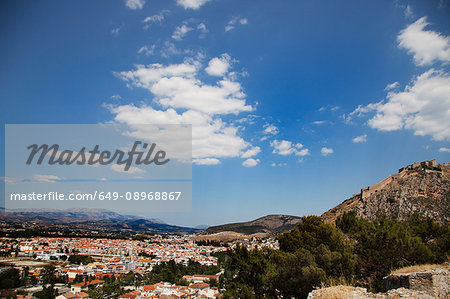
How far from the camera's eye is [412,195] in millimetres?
35062

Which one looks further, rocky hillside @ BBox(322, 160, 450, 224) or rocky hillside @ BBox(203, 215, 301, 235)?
rocky hillside @ BBox(203, 215, 301, 235)

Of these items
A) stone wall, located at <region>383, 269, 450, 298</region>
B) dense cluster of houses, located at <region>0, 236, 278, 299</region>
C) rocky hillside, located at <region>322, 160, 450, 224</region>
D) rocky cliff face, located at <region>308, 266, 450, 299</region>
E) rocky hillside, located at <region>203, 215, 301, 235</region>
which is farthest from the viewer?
rocky hillside, located at <region>203, 215, 301, 235</region>

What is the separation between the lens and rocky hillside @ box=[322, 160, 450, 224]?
29.6 m

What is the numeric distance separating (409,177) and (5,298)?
55652 mm

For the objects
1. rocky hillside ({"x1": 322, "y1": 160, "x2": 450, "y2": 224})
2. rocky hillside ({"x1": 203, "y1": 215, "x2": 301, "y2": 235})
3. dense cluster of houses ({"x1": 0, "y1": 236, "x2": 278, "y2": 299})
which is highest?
rocky hillside ({"x1": 322, "y1": 160, "x2": 450, "y2": 224})

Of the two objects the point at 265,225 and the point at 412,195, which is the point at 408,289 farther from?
the point at 265,225

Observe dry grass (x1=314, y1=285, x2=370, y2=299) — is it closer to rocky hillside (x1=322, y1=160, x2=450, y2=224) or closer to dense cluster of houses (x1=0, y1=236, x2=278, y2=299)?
dense cluster of houses (x1=0, y1=236, x2=278, y2=299)

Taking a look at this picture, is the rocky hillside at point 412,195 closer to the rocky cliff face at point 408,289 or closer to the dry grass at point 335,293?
the rocky cliff face at point 408,289

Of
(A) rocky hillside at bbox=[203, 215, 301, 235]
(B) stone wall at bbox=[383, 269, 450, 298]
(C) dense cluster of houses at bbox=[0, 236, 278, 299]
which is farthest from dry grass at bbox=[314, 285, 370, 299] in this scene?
(A) rocky hillside at bbox=[203, 215, 301, 235]

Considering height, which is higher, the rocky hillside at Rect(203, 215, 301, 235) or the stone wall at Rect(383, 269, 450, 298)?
the stone wall at Rect(383, 269, 450, 298)

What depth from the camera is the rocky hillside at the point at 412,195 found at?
29.6m

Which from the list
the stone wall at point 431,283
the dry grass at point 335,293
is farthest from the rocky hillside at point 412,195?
the dry grass at point 335,293

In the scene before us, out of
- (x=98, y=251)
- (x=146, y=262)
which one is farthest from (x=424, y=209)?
(x=98, y=251)

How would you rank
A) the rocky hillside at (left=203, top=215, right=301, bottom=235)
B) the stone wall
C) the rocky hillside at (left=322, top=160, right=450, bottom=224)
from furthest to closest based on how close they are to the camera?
the rocky hillside at (left=203, top=215, right=301, bottom=235) → the rocky hillside at (left=322, top=160, right=450, bottom=224) → the stone wall
